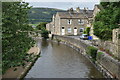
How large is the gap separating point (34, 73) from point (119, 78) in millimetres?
9970

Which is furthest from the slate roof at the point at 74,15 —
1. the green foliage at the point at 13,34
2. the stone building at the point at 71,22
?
the green foliage at the point at 13,34

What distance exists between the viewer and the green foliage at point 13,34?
53.5 ft

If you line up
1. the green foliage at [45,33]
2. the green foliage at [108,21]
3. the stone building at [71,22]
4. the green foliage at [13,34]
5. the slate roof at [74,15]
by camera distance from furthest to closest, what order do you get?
the green foliage at [45,33] → the slate roof at [74,15] → the stone building at [71,22] → the green foliage at [108,21] → the green foliage at [13,34]

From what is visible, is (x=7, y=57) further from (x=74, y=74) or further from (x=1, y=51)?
(x=74, y=74)

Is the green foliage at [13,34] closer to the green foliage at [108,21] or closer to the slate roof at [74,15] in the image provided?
the green foliage at [108,21]

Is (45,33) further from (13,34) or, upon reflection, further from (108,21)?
(13,34)

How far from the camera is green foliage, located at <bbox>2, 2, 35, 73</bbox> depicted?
16.3m

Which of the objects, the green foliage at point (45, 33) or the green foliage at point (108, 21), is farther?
the green foliage at point (45, 33)

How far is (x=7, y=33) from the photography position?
1691 centimetres

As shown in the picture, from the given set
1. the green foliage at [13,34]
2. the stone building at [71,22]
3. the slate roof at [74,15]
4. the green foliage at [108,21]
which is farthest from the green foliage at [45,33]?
the green foliage at [13,34]

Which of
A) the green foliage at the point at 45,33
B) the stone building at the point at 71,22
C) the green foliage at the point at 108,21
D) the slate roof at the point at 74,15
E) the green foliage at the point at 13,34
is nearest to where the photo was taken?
the green foliage at the point at 13,34

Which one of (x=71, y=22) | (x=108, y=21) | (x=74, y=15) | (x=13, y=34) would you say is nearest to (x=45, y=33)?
(x=71, y=22)

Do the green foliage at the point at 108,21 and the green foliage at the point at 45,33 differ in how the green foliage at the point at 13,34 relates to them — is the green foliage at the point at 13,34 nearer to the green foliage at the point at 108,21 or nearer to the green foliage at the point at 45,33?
the green foliage at the point at 108,21

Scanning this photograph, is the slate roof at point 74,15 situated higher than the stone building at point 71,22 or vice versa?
the slate roof at point 74,15
